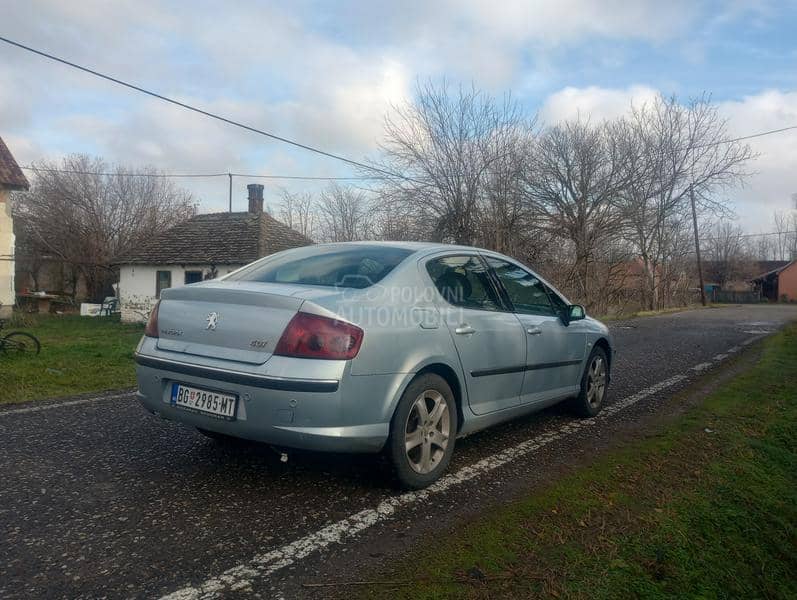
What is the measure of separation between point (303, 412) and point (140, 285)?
24717mm

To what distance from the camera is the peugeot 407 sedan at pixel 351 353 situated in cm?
302

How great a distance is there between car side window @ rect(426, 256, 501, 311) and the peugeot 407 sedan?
0.4 inches

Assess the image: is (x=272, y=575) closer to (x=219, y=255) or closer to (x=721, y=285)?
(x=219, y=255)

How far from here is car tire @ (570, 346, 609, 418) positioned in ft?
17.2

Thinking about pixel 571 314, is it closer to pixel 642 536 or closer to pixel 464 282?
pixel 464 282

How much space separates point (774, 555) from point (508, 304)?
2.22 metres

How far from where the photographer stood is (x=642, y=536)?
2.80 m

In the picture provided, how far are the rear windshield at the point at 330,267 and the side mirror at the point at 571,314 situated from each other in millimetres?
1742

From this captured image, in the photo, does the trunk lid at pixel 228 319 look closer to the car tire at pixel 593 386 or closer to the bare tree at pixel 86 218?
the car tire at pixel 593 386

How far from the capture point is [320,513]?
310cm

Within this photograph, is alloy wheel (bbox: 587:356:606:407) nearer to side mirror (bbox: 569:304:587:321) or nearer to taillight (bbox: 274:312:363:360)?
side mirror (bbox: 569:304:587:321)

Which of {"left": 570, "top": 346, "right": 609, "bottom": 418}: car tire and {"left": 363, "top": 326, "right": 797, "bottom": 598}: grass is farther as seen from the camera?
{"left": 570, "top": 346, "right": 609, "bottom": 418}: car tire

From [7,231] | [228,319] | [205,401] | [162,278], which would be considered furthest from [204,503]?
[162,278]

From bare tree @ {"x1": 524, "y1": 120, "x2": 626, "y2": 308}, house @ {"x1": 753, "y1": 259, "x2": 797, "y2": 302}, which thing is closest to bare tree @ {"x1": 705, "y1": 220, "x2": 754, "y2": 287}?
house @ {"x1": 753, "y1": 259, "x2": 797, "y2": 302}
